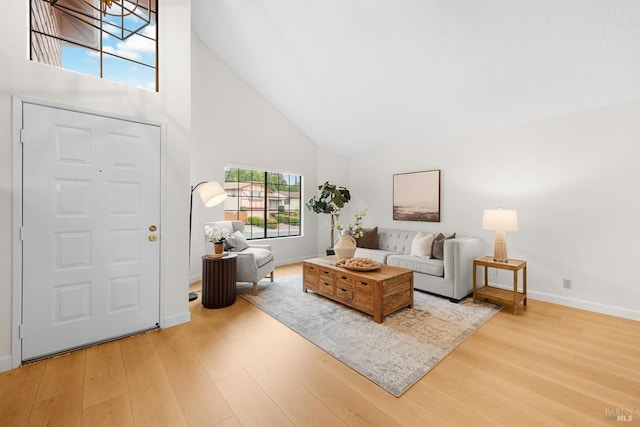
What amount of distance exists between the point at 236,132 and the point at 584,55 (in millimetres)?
4609

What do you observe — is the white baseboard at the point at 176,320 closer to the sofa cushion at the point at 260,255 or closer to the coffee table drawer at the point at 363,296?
the sofa cushion at the point at 260,255

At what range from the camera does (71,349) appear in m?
2.24

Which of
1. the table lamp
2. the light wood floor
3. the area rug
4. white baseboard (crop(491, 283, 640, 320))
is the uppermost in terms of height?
the table lamp

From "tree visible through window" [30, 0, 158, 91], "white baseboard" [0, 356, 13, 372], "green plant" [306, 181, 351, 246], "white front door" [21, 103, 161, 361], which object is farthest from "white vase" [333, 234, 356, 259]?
"white baseboard" [0, 356, 13, 372]

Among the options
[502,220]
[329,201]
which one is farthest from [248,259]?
[502,220]

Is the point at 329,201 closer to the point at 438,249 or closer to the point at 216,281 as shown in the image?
the point at 438,249

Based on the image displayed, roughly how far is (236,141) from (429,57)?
3.28 metres

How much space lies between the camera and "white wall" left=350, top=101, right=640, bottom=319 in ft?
9.64

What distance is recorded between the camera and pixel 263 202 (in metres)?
5.30

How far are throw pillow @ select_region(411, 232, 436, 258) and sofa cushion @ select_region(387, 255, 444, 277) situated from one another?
10cm

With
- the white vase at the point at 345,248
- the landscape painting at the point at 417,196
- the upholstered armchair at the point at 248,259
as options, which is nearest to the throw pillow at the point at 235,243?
the upholstered armchair at the point at 248,259

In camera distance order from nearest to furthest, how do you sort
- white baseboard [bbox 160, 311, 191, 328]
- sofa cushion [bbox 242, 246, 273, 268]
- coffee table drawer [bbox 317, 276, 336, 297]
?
white baseboard [bbox 160, 311, 191, 328] → coffee table drawer [bbox 317, 276, 336, 297] → sofa cushion [bbox 242, 246, 273, 268]

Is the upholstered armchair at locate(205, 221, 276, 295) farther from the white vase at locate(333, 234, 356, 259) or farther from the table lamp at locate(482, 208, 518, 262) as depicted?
the table lamp at locate(482, 208, 518, 262)
